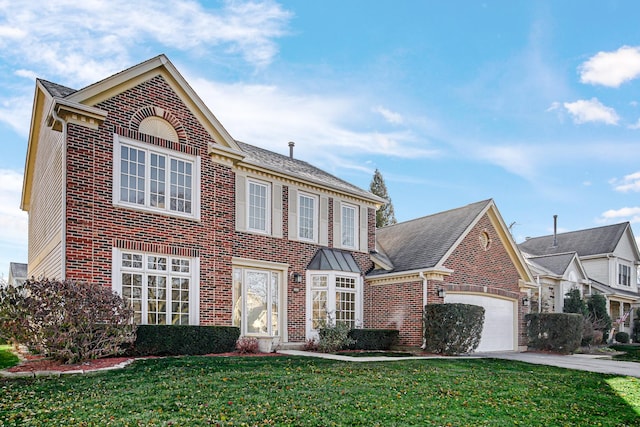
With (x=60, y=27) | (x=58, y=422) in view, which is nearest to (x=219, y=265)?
(x=60, y=27)

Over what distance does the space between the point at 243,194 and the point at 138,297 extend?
15.2 ft

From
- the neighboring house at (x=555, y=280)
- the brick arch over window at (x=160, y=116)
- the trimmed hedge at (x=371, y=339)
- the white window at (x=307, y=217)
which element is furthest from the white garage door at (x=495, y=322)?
the brick arch over window at (x=160, y=116)

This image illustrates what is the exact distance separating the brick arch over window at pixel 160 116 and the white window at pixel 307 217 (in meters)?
4.92

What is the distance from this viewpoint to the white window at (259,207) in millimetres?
16344

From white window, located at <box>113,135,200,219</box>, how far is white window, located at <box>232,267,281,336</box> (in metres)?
2.76

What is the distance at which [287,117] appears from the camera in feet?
59.5

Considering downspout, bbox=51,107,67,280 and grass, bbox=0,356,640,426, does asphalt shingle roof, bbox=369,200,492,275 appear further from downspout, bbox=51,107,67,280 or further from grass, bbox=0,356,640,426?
downspout, bbox=51,107,67,280

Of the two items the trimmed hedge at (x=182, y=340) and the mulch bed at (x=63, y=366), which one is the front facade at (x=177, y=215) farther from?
the mulch bed at (x=63, y=366)

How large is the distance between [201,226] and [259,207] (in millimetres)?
2568

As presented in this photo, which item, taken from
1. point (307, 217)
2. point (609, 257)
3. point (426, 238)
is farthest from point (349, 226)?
point (609, 257)

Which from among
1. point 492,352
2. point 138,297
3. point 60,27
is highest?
point 60,27

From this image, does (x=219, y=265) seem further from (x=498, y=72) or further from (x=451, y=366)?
(x=498, y=72)

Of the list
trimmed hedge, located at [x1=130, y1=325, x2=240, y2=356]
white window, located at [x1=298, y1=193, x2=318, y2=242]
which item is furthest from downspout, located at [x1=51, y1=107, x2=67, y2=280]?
white window, located at [x1=298, y1=193, x2=318, y2=242]

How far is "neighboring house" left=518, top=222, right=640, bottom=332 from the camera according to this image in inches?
1284
